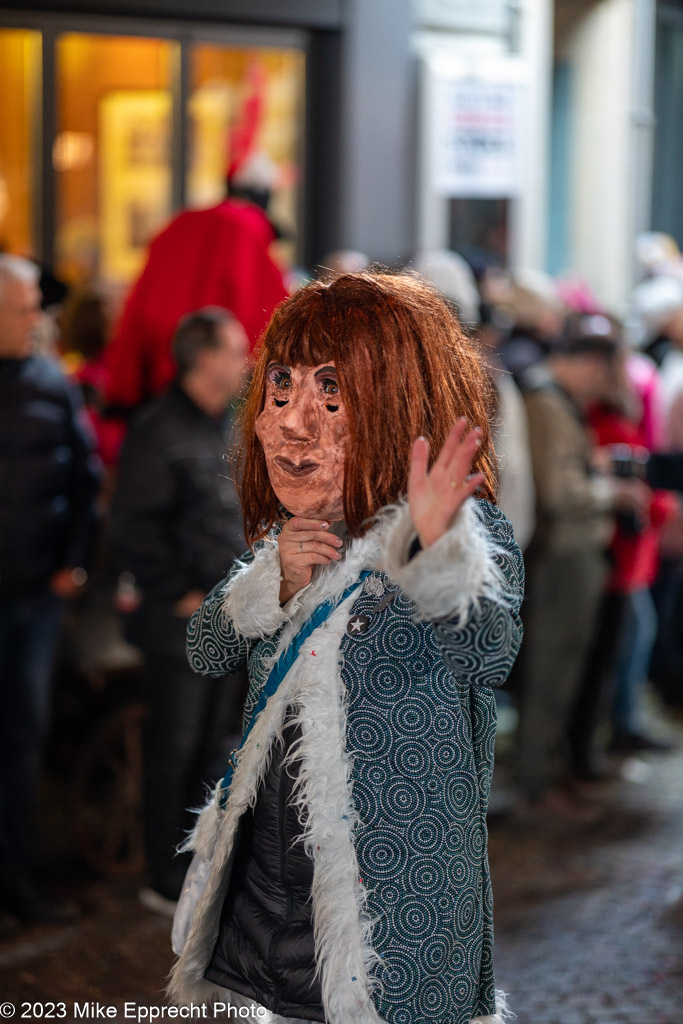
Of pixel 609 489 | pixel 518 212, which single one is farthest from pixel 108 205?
pixel 609 489

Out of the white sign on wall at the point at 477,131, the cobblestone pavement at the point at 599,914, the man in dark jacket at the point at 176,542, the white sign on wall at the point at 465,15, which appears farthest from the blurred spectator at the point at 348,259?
the cobblestone pavement at the point at 599,914

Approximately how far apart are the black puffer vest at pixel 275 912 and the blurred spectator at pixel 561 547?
3692 millimetres

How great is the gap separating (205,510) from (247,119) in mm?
4983

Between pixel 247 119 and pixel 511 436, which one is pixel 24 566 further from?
pixel 247 119

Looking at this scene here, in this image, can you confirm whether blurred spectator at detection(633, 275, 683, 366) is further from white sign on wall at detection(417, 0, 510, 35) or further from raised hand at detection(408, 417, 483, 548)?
raised hand at detection(408, 417, 483, 548)

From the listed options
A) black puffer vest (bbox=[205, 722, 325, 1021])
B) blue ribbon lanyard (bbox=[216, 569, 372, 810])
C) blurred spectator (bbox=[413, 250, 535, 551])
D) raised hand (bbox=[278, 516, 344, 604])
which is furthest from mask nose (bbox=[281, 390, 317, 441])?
blurred spectator (bbox=[413, 250, 535, 551])

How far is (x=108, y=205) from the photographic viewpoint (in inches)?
352

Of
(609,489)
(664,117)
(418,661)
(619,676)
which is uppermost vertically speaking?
(664,117)

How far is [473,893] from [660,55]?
1135 centimetres

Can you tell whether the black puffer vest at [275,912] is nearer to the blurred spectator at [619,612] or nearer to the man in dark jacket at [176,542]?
the man in dark jacket at [176,542]

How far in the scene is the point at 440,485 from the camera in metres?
1.94

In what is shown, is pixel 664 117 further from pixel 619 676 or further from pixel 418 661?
pixel 418 661

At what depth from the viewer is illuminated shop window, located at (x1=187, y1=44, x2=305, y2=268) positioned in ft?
28.8

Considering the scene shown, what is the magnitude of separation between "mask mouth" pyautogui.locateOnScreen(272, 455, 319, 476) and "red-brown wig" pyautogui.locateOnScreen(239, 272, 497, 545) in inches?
2.3
